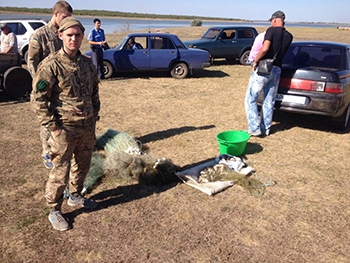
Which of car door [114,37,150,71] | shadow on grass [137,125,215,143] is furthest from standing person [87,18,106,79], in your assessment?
shadow on grass [137,125,215,143]

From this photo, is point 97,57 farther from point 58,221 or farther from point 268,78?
point 58,221

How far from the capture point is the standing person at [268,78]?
5023 mm

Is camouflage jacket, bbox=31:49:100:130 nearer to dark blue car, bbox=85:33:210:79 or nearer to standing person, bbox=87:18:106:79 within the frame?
standing person, bbox=87:18:106:79

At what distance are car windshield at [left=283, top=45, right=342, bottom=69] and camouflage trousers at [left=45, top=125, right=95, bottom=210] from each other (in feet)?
14.6

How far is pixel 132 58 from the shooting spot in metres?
10.1

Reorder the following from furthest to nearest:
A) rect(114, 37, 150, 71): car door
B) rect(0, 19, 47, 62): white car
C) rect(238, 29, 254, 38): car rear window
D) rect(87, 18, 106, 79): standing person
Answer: rect(238, 29, 254, 38): car rear window → rect(0, 19, 47, 62): white car → rect(114, 37, 150, 71): car door → rect(87, 18, 106, 79): standing person

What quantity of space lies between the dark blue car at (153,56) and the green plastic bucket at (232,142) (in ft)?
20.1

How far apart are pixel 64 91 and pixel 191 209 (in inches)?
70.9

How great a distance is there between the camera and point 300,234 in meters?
3.08

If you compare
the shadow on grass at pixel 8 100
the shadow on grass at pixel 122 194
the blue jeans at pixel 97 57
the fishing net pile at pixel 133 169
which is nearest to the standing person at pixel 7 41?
the shadow on grass at pixel 8 100

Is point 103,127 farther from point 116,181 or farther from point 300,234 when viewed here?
point 300,234

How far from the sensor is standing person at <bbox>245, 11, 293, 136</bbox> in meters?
5.02

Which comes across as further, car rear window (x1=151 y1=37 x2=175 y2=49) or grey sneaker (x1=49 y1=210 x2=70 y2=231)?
car rear window (x1=151 y1=37 x2=175 y2=49)

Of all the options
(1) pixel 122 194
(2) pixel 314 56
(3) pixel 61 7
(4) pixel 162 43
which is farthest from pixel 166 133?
(4) pixel 162 43
